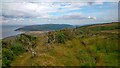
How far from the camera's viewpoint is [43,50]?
90.6m

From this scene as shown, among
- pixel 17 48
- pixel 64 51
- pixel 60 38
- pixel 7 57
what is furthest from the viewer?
pixel 60 38

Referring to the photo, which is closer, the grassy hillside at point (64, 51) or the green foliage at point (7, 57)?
the green foliage at point (7, 57)

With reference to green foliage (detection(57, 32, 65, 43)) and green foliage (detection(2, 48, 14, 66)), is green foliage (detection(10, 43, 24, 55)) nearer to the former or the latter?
green foliage (detection(2, 48, 14, 66))

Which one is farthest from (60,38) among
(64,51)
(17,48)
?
(17,48)

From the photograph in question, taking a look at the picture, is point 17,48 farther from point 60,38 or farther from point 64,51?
point 60,38

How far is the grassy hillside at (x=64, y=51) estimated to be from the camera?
80.4 m

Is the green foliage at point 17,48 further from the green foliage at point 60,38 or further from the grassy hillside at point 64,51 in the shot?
the green foliage at point 60,38

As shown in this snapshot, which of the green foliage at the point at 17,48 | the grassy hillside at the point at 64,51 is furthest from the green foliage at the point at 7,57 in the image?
the green foliage at the point at 17,48

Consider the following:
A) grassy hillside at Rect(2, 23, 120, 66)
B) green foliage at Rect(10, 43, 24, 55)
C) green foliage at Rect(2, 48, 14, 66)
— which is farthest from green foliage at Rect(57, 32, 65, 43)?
green foliage at Rect(2, 48, 14, 66)

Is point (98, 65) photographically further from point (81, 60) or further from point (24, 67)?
point (24, 67)

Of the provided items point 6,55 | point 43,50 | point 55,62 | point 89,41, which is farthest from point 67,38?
point 6,55

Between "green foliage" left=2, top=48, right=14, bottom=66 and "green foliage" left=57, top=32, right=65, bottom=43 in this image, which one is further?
"green foliage" left=57, top=32, right=65, bottom=43

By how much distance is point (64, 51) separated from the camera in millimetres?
94062

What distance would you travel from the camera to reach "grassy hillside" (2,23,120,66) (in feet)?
264
